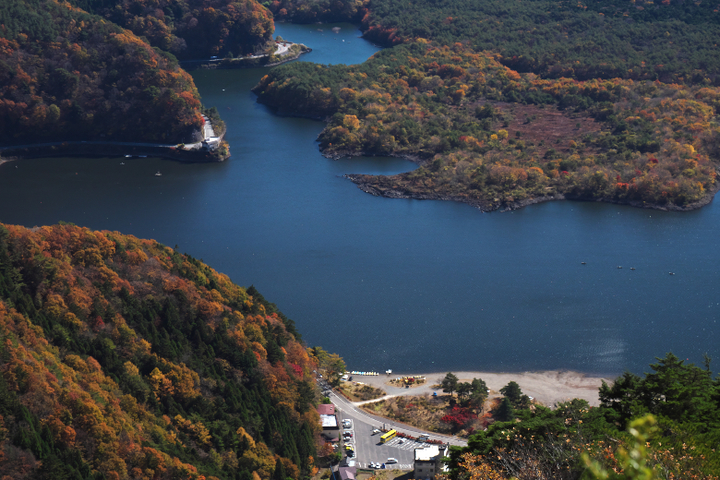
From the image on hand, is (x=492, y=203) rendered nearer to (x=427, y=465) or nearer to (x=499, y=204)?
(x=499, y=204)

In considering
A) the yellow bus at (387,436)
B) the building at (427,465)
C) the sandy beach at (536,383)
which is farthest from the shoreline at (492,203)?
the building at (427,465)

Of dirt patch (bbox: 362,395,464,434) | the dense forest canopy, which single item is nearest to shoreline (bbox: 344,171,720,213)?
dirt patch (bbox: 362,395,464,434)

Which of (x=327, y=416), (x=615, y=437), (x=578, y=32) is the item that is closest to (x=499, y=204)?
(x=327, y=416)

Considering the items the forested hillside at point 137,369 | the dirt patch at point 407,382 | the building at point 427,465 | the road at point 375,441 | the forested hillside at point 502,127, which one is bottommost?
the road at point 375,441

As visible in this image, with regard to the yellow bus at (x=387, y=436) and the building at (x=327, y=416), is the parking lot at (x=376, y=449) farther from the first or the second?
the building at (x=327, y=416)

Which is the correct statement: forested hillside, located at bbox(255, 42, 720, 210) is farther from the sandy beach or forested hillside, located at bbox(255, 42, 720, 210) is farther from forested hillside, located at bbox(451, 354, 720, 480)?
forested hillside, located at bbox(451, 354, 720, 480)

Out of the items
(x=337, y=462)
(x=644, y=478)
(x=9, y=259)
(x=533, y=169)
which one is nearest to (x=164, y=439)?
(x=337, y=462)
